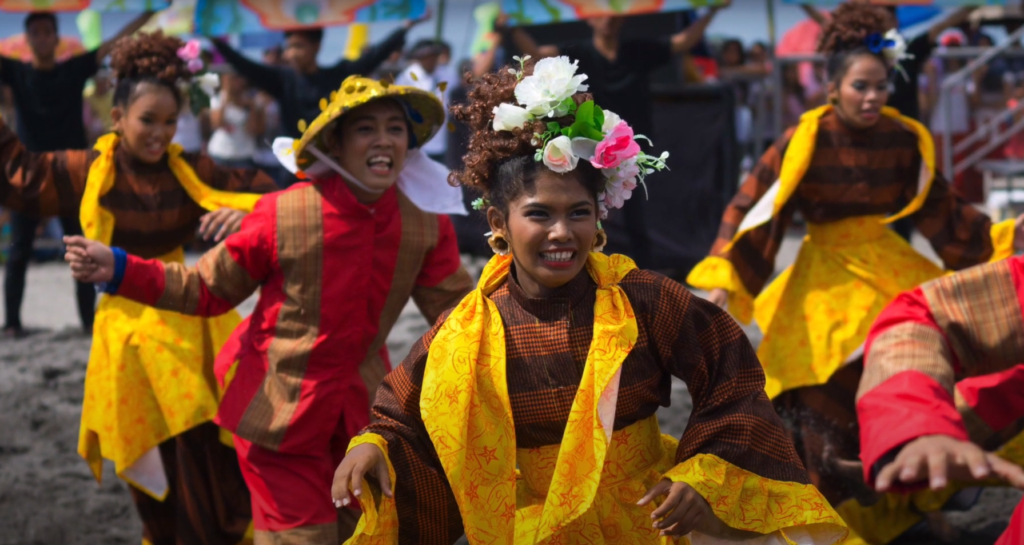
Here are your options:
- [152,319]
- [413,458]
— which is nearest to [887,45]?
[413,458]

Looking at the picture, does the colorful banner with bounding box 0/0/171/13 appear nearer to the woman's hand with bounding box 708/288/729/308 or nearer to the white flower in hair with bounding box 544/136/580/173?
the woman's hand with bounding box 708/288/729/308

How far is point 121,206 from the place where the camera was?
424 cm

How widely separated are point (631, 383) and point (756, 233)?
6.14ft

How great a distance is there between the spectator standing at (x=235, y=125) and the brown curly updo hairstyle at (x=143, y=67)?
569 cm

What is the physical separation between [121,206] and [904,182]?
9.18 feet

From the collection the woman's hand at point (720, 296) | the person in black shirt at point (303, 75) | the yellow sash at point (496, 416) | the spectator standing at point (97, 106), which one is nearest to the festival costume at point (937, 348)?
the yellow sash at point (496, 416)

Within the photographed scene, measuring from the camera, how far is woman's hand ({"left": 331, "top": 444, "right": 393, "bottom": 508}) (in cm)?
257

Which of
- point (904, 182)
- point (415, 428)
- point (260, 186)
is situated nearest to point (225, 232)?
point (260, 186)

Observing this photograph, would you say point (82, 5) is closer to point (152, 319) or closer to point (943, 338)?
point (152, 319)

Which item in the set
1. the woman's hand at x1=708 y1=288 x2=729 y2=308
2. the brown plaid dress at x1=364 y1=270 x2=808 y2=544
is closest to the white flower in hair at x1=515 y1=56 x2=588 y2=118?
the brown plaid dress at x1=364 y1=270 x2=808 y2=544

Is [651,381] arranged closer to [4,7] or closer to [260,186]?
[260,186]

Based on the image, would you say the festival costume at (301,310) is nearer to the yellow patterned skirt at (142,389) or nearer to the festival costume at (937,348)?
the yellow patterned skirt at (142,389)

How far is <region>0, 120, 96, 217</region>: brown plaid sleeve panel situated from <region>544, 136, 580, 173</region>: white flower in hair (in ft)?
7.61

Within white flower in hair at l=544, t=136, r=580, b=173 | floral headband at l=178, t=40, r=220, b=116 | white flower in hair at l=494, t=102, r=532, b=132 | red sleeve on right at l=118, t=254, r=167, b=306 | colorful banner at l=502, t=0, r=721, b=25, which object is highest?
colorful banner at l=502, t=0, r=721, b=25
